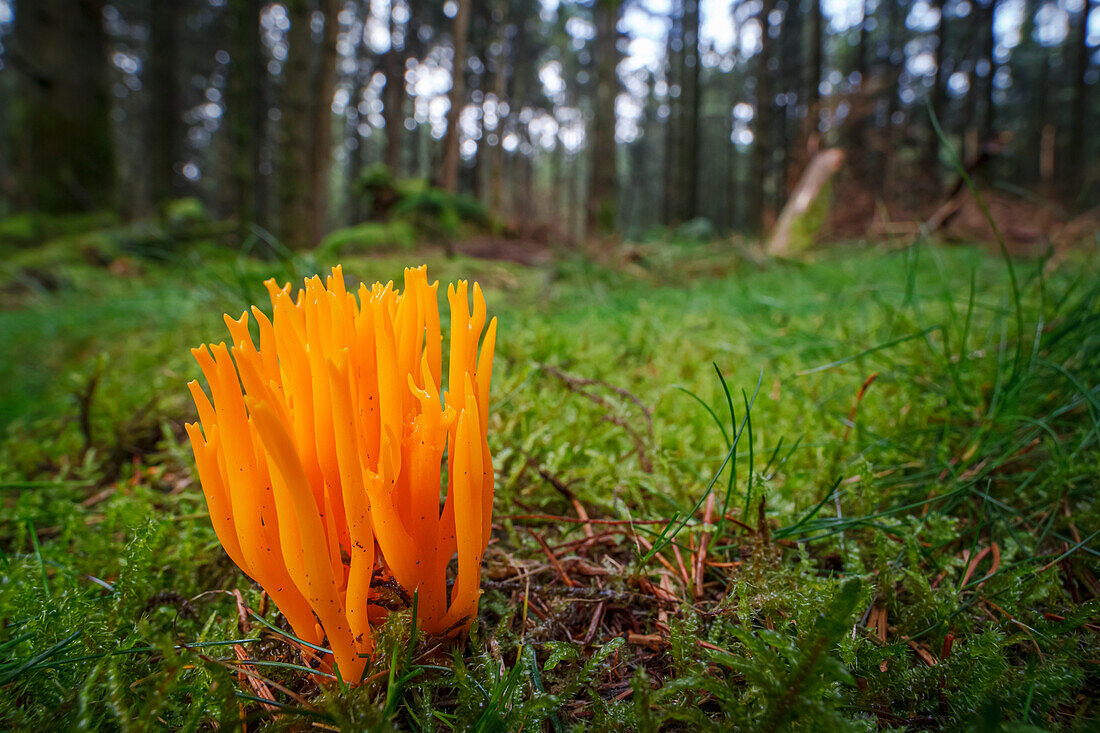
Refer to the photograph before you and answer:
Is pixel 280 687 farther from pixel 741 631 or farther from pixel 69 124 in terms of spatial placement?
pixel 69 124

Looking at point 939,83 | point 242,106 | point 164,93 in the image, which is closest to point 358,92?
point 164,93

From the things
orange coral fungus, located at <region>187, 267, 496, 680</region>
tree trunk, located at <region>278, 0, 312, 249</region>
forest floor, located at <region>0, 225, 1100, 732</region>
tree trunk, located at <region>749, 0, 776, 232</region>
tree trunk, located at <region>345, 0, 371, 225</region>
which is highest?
tree trunk, located at <region>345, 0, 371, 225</region>

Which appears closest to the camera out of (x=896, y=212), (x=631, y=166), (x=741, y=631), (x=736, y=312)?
(x=741, y=631)

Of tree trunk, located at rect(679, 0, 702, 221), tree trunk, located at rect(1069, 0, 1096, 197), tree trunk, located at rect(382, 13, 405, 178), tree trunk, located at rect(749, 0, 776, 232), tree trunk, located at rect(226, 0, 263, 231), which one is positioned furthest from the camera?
tree trunk, located at rect(382, 13, 405, 178)

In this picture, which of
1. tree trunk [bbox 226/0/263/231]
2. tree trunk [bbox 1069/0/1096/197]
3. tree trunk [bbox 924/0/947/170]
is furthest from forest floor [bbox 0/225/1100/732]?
tree trunk [bbox 1069/0/1096/197]

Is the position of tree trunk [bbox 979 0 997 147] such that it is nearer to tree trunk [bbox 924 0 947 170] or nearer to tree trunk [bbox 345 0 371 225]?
tree trunk [bbox 924 0 947 170]

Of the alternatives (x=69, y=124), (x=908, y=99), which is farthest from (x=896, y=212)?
(x=908, y=99)
